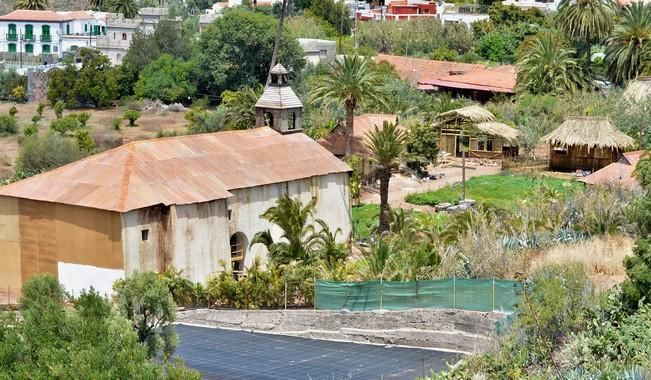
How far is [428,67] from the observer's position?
7375 cm

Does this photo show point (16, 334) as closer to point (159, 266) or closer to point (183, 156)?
point (159, 266)

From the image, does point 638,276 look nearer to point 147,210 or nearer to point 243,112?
point 147,210

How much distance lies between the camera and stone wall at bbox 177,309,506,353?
23500 mm

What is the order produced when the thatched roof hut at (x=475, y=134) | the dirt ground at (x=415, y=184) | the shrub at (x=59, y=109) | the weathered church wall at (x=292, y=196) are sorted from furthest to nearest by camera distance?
1. the shrub at (x=59, y=109)
2. the thatched roof hut at (x=475, y=134)
3. the dirt ground at (x=415, y=184)
4. the weathered church wall at (x=292, y=196)

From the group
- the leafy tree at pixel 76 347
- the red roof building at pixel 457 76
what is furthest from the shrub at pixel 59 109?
the leafy tree at pixel 76 347

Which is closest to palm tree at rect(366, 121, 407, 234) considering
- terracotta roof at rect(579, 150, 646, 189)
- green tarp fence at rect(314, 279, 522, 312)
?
terracotta roof at rect(579, 150, 646, 189)

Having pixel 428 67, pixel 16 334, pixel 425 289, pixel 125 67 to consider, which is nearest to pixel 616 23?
pixel 428 67

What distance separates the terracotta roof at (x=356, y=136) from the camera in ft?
156

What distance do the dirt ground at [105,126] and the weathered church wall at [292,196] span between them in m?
20.7

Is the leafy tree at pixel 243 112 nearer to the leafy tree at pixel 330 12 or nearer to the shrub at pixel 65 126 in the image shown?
the shrub at pixel 65 126

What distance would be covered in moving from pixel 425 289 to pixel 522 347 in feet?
16.6

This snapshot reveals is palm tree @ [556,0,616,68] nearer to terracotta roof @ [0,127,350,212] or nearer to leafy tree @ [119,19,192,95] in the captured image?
leafy tree @ [119,19,192,95]

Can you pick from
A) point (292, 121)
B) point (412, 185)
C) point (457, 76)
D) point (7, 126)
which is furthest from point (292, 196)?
point (457, 76)

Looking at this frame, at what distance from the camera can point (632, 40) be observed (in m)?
59.4
